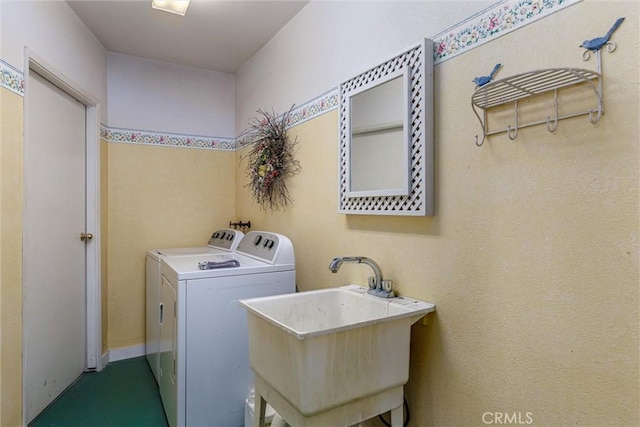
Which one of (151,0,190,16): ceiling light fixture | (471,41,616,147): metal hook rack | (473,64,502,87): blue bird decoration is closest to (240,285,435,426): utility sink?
(471,41,616,147): metal hook rack

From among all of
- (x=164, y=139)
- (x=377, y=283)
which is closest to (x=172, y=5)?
(x=164, y=139)

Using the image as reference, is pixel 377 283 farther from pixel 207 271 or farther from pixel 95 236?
pixel 95 236

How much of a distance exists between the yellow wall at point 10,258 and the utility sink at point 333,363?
1.24 m

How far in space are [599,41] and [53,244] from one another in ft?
9.16

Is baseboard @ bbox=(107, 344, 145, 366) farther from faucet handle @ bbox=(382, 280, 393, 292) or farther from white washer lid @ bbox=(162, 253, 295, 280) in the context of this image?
faucet handle @ bbox=(382, 280, 393, 292)

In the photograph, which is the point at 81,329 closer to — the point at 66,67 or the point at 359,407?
the point at 66,67

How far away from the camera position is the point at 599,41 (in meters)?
0.93

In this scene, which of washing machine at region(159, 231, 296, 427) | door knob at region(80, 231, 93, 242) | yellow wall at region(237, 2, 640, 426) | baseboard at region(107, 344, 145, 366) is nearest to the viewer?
yellow wall at region(237, 2, 640, 426)

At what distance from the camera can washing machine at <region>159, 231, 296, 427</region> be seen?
6.04ft

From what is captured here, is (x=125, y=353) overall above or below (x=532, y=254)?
below

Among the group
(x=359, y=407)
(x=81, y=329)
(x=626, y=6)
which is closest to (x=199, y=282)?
(x=359, y=407)

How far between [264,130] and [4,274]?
1.67 metres

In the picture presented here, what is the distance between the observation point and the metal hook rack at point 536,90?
0.94m

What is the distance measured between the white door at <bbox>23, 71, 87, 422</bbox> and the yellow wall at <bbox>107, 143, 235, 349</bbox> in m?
0.31
